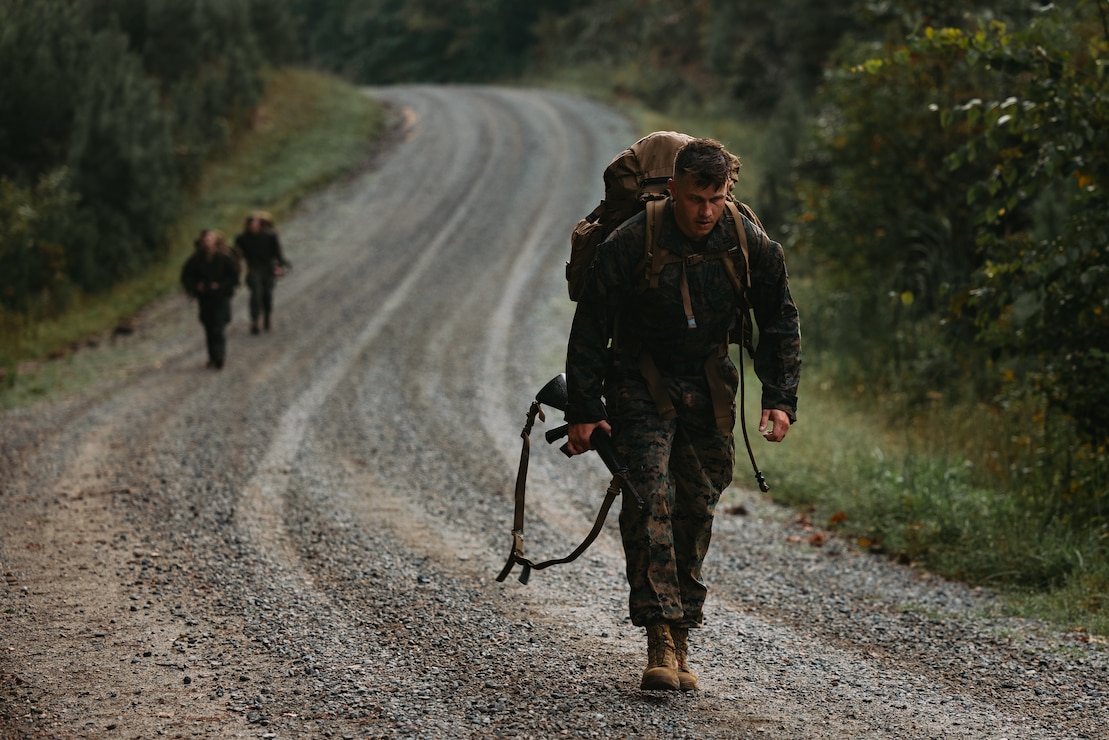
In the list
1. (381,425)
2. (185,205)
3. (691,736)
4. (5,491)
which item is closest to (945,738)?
(691,736)

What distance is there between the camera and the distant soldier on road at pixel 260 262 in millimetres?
16469

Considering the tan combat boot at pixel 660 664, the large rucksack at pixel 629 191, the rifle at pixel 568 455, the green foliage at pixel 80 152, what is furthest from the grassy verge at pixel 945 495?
the green foliage at pixel 80 152

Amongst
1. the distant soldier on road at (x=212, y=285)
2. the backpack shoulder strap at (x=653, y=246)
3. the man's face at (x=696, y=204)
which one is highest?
the man's face at (x=696, y=204)

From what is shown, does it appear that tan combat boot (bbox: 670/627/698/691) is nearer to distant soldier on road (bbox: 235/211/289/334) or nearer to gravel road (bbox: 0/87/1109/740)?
gravel road (bbox: 0/87/1109/740)

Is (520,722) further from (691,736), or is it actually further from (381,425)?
(381,425)

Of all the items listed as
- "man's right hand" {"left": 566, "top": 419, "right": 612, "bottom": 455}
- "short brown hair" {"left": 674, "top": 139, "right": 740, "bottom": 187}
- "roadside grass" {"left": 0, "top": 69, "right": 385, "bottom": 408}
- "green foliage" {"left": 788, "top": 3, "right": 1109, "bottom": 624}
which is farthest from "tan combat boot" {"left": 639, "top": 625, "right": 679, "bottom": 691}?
"roadside grass" {"left": 0, "top": 69, "right": 385, "bottom": 408}

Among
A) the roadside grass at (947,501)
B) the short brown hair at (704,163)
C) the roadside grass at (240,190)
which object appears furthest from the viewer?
the roadside grass at (240,190)

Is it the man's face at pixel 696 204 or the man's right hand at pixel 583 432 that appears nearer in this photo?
the man's face at pixel 696 204

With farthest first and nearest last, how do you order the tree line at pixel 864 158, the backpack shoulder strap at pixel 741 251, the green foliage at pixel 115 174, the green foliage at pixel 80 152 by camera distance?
the green foliage at pixel 115 174
the green foliage at pixel 80 152
the tree line at pixel 864 158
the backpack shoulder strap at pixel 741 251

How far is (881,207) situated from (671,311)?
1042 centimetres

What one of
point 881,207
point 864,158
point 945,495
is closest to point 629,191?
point 945,495

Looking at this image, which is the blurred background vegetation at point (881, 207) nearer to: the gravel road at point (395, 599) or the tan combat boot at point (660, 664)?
the gravel road at point (395, 599)

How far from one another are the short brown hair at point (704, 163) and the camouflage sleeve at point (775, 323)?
15.8 inches

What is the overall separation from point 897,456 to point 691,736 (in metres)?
5.64
